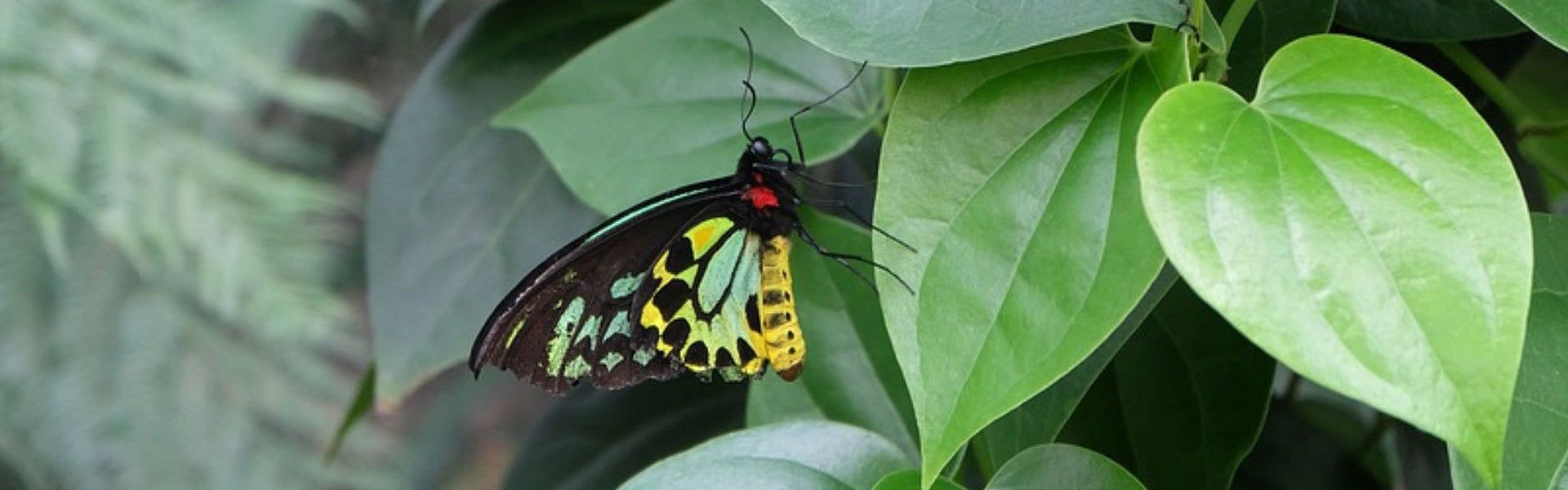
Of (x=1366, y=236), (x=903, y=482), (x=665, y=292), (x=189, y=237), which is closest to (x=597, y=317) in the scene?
(x=665, y=292)

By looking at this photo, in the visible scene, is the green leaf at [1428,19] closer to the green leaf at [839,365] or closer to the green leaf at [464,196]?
the green leaf at [839,365]

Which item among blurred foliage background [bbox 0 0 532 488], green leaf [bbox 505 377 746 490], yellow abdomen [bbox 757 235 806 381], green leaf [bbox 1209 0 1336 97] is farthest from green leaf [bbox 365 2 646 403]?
blurred foliage background [bbox 0 0 532 488]

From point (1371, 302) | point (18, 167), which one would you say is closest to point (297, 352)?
point (18, 167)

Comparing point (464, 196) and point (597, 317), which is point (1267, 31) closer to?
point (597, 317)

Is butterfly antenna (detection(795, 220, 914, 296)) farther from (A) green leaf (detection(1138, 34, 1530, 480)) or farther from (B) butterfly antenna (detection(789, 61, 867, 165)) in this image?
(A) green leaf (detection(1138, 34, 1530, 480))

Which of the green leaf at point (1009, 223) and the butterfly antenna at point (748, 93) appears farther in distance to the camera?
the butterfly antenna at point (748, 93)

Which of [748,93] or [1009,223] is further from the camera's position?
[748,93]

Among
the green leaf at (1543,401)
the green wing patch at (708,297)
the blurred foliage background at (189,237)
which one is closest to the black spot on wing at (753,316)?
the green wing patch at (708,297)
